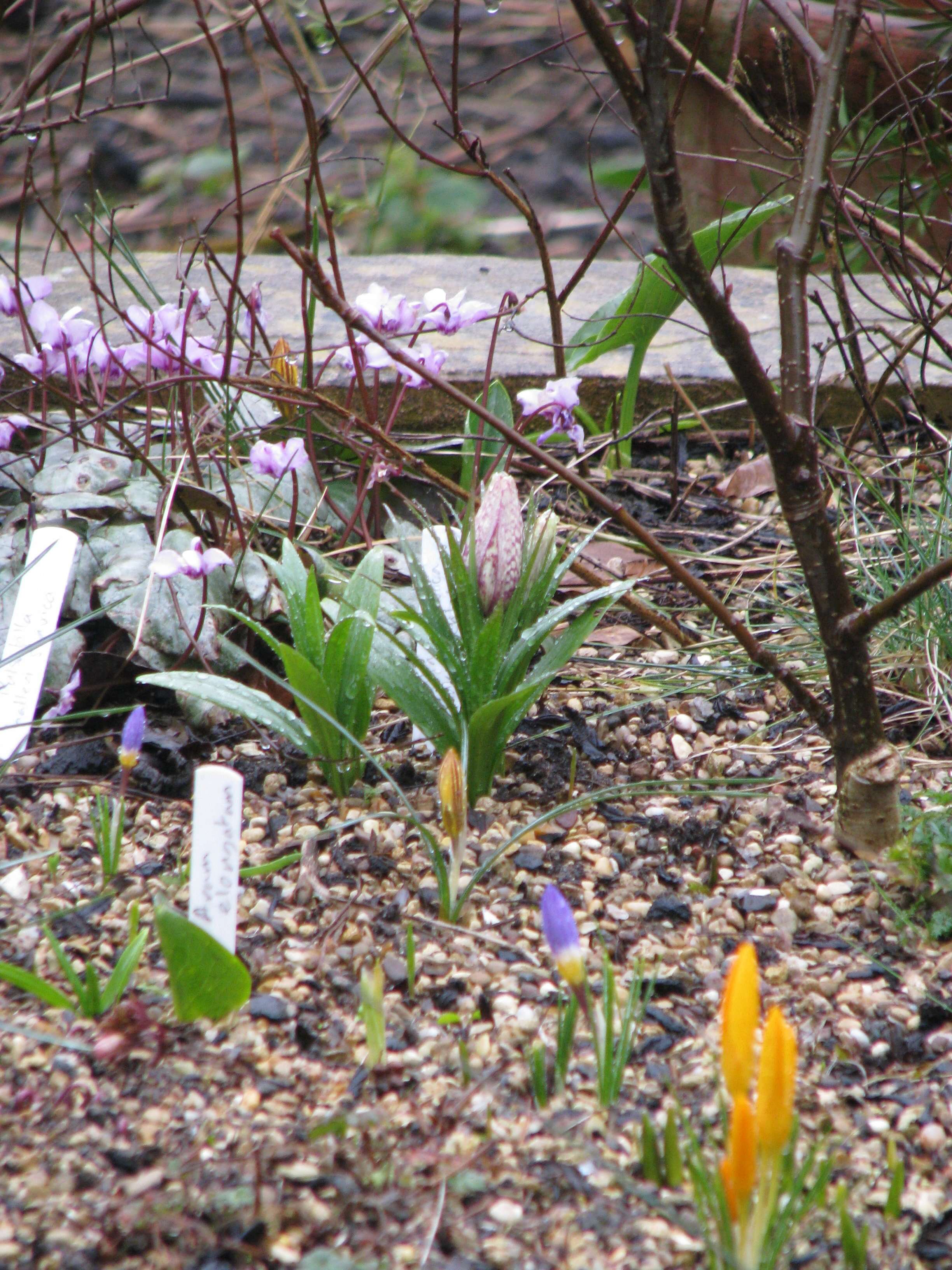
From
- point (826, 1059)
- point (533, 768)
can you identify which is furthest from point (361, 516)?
point (826, 1059)

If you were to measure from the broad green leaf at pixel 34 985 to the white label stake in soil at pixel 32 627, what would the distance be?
1.44ft

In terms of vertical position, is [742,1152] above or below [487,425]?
below

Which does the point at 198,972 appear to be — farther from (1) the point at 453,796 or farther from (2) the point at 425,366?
(2) the point at 425,366

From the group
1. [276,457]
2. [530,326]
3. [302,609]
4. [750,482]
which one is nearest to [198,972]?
[302,609]

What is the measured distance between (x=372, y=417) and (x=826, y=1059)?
3.64ft

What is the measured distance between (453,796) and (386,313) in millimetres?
776

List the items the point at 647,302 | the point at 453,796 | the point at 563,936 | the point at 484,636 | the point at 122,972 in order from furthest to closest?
the point at 647,302 → the point at 484,636 → the point at 453,796 → the point at 122,972 → the point at 563,936

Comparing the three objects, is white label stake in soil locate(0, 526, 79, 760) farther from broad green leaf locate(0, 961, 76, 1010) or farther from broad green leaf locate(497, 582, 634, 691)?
broad green leaf locate(497, 582, 634, 691)

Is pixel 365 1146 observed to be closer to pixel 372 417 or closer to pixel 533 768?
pixel 533 768

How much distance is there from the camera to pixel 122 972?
1.14 meters

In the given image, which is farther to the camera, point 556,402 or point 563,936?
point 556,402

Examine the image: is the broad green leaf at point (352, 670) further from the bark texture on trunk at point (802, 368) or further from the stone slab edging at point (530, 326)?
the stone slab edging at point (530, 326)

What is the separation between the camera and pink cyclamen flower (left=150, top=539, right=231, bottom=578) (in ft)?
4.92

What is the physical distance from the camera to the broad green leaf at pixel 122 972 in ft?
3.73
